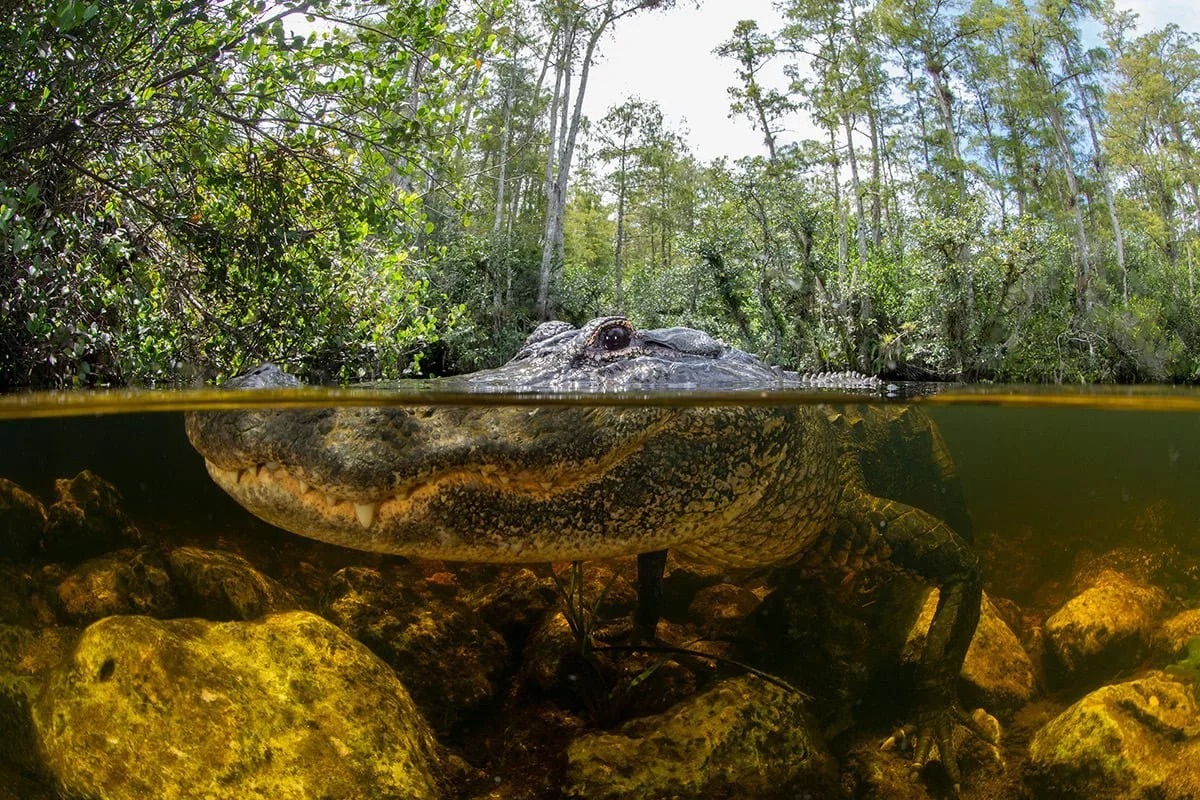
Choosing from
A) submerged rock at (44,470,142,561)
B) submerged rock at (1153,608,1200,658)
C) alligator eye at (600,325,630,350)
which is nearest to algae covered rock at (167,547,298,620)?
submerged rock at (44,470,142,561)

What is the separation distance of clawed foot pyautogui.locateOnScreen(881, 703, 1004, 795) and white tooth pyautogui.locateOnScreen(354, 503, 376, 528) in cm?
216

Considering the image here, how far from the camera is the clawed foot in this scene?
3.13 meters

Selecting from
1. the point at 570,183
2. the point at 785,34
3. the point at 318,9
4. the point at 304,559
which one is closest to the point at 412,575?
the point at 304,559

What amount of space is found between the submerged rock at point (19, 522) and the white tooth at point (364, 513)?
2130mm

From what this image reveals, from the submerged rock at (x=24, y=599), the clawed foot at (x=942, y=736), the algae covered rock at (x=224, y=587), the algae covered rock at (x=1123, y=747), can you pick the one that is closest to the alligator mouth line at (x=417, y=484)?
the algae covered rock at (x=224, y=587)

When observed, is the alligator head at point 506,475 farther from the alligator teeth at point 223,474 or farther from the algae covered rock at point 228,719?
the algae covered rock at point 228,719

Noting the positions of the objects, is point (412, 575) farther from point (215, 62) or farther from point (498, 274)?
point (498, 274)

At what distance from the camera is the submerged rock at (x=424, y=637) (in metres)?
3.12

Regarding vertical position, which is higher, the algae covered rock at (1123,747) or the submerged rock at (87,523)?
the submerged rock at (87,523)

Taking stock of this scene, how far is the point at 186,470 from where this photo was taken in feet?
12.4

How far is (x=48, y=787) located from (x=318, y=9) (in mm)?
5240

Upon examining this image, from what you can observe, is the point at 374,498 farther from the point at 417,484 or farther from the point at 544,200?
the point at 544,200

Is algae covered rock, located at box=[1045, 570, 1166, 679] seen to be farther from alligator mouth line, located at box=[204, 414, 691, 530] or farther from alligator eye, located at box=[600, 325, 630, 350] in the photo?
alligator eye, located at box=[600, 325, 630, 350]

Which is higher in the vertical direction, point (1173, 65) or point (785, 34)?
point (785, 34)
